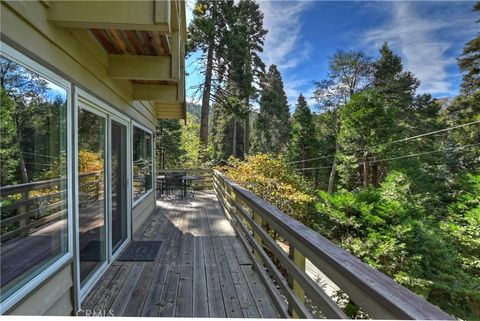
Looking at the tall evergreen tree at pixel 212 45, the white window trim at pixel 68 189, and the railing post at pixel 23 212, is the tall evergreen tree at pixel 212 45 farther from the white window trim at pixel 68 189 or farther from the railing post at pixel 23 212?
the railing post at pixel 23 212

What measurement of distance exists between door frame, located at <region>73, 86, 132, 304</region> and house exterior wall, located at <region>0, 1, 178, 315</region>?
7 centimetres

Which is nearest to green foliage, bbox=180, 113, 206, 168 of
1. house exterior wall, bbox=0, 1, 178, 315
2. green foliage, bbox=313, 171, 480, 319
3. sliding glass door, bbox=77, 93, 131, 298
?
green foliage, bbox=313, 171, 480, 319

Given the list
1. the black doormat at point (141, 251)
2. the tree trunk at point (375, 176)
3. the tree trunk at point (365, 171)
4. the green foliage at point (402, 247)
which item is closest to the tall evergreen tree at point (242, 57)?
the tree trunk at point (365, 171)

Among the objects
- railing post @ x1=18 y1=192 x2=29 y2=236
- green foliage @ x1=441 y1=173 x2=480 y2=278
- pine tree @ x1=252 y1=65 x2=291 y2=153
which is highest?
pine tree @ x1=252 y1=65 x2=291 y2=153

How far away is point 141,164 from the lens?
526 cm

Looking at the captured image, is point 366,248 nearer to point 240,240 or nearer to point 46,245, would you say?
point 240,240

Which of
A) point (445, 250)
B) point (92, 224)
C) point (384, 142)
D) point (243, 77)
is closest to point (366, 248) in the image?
point (445, 250)

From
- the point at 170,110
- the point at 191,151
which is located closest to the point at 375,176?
the point at 191,151

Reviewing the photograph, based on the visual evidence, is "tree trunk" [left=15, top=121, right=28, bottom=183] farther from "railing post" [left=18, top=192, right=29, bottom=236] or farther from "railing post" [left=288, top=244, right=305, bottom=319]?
"railing post" [left=288, top=244, right=305, bottom=319]

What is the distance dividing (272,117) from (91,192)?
18.4 m

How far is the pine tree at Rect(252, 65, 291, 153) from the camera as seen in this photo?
19219mm

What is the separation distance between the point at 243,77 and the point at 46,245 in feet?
43.3

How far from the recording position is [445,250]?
6973 mm

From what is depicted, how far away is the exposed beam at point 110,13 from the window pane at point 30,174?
42 cm
